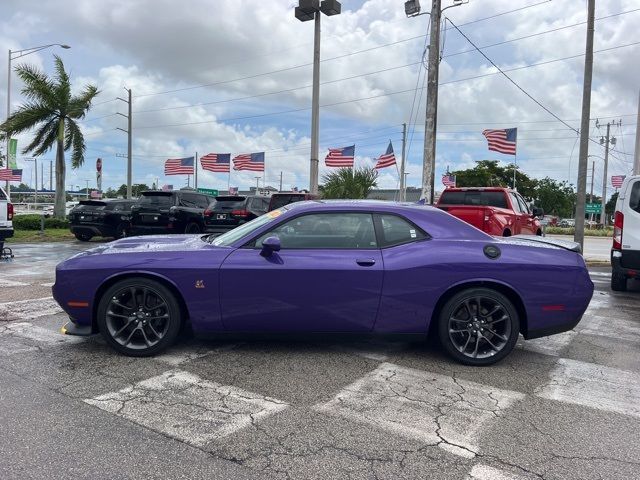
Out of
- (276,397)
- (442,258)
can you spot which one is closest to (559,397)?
(442,258)

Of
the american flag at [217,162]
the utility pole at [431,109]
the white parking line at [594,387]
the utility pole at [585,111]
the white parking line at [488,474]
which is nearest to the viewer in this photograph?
the white parking line at [488,474]

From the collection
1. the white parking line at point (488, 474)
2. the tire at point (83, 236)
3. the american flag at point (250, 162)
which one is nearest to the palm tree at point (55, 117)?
the tire at point (83, 236)

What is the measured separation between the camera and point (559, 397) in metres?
3.98

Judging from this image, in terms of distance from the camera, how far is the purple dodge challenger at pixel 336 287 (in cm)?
448

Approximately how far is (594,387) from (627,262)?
5.00m

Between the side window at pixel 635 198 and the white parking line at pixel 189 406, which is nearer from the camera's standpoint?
the white parking line at pixel 189 406

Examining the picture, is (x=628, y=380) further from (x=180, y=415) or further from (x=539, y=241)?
(x=180, y=415)

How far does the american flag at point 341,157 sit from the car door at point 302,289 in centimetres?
2585

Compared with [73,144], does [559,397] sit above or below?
below

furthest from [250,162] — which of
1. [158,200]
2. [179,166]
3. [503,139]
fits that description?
[158,200]

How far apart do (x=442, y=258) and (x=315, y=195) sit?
35.4 feet

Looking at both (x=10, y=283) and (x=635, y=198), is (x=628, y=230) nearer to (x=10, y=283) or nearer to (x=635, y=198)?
(x=635, y=198)

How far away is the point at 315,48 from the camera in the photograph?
15312mm

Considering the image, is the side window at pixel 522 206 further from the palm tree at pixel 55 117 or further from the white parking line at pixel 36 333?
the palm tree at pixel 55 117
